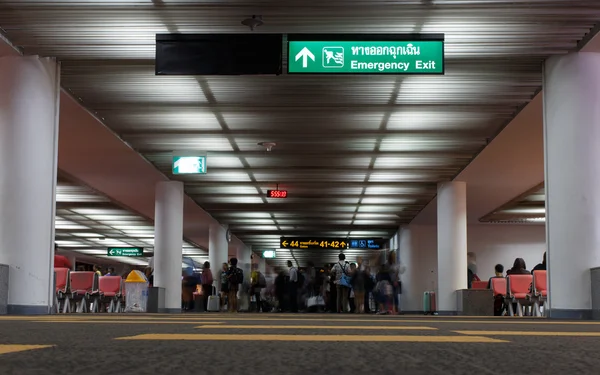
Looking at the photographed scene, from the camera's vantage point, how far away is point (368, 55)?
38.5 feet

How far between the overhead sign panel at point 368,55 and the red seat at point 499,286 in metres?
9.69

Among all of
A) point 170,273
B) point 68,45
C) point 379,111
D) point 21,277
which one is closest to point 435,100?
point 379,111

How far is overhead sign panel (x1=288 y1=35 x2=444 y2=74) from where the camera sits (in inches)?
462

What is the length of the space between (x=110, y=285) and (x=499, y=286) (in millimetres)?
10341

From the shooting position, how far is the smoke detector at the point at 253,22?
1148cm

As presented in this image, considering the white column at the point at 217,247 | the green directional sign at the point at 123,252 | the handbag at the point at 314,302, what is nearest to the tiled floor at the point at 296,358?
the handbag at the point at 314,302

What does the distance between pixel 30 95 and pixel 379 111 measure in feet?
22.0

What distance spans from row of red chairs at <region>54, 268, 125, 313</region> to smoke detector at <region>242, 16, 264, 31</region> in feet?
30.8

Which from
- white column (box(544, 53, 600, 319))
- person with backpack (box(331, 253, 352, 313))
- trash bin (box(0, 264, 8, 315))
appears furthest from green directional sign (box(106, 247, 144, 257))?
white column (box(544, 53, 600, 319))

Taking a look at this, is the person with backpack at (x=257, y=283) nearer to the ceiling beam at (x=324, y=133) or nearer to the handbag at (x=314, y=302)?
the handbag at (x=314, y=302)

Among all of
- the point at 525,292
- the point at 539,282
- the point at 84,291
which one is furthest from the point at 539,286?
the point at 84,291

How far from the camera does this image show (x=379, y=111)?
16312 mm

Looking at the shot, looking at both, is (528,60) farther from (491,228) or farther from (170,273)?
(491,228)

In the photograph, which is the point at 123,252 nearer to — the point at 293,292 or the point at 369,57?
the point at 293,292
